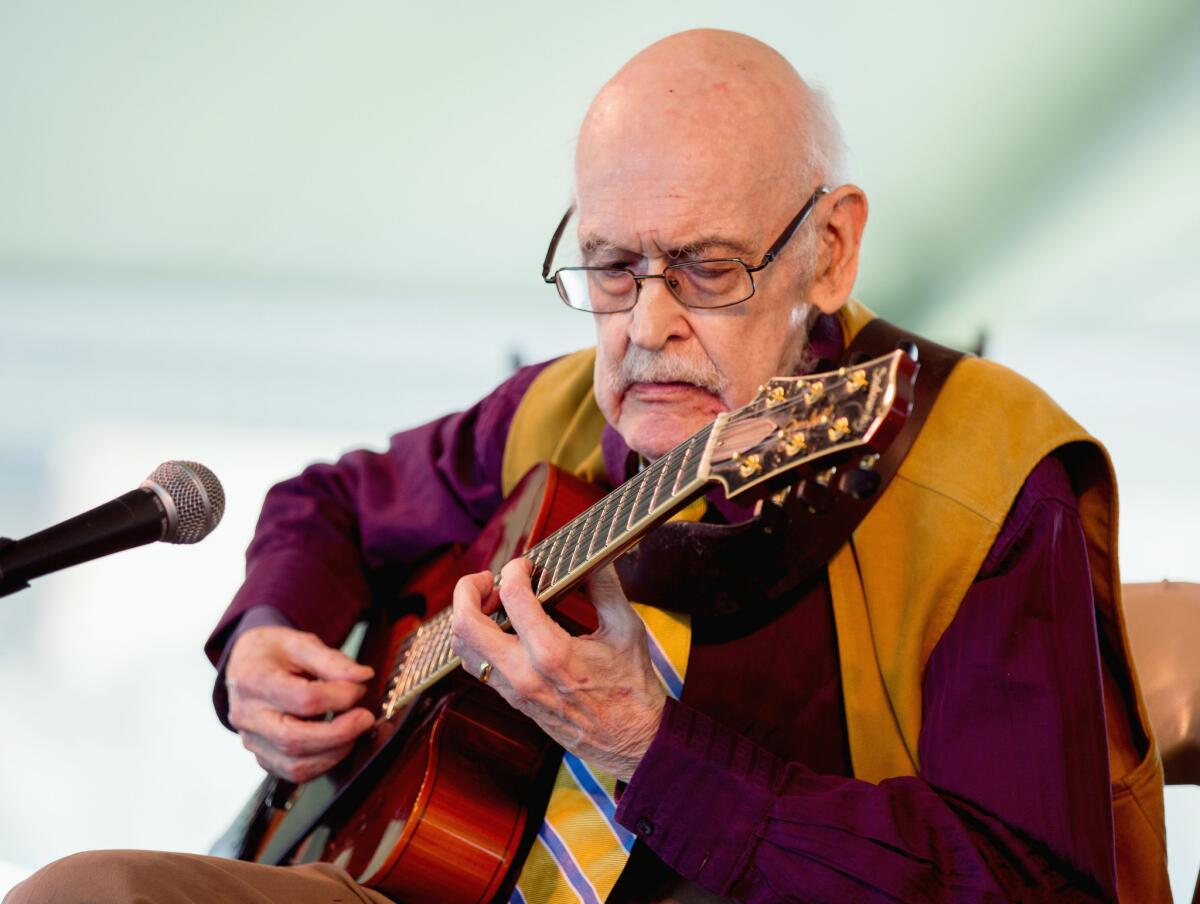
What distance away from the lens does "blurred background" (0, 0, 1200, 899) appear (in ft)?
11.8

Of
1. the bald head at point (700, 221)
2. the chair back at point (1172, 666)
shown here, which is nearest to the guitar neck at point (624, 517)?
the bald head at point (700, 221)

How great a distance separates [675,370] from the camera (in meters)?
1.78

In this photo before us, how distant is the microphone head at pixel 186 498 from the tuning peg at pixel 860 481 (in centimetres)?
70

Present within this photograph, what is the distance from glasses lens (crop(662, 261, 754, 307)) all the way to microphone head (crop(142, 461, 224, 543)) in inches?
25.5

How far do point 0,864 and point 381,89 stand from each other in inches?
124

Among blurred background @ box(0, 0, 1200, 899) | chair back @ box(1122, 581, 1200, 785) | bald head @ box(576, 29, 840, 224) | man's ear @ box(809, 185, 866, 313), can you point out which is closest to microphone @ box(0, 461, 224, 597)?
bald head @ box(576, 29, 840, 224)

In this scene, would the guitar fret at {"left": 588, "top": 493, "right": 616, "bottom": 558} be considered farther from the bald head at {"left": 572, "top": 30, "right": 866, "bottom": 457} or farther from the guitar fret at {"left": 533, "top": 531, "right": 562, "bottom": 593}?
the bald head at {"left": 572, "top": 30, "right": 866, "bottom": 457}

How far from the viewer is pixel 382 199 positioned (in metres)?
5.33

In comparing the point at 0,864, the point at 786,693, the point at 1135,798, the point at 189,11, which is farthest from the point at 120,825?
the point at 189,11

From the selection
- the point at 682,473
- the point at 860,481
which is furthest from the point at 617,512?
the point at 860,481

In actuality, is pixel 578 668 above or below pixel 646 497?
below

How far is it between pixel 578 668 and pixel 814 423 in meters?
0.39

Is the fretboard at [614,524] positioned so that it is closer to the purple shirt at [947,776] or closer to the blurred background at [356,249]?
the purple shirt at [947,776]

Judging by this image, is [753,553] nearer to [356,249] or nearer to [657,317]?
[657,317]
